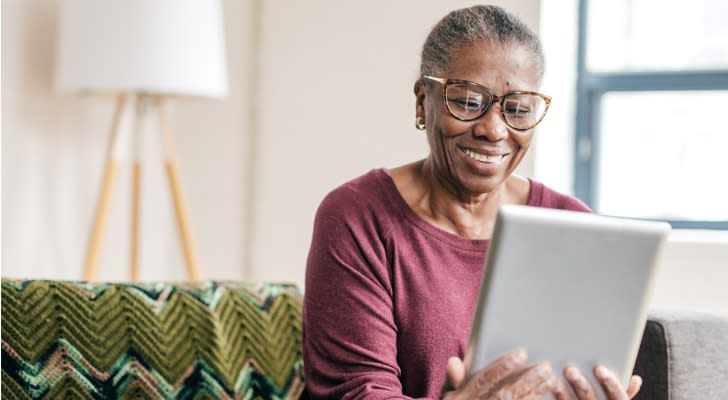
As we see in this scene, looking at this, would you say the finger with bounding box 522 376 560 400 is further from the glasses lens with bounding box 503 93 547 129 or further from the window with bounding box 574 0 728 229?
the window with bounding box 574 0 728 229

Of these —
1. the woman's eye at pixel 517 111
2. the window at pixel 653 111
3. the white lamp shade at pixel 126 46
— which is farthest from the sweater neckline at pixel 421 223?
the window at pixel 653 111

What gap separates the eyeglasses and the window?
2.16 meters

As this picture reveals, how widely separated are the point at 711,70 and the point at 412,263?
228 cm

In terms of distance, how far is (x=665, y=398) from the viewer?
5.18ft

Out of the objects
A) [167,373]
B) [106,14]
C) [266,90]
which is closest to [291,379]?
[167,373]

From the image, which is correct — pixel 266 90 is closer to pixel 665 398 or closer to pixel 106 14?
pixel 106 14

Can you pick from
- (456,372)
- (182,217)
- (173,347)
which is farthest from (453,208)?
Result: (182,217)

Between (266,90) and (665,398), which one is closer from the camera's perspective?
(665,398)

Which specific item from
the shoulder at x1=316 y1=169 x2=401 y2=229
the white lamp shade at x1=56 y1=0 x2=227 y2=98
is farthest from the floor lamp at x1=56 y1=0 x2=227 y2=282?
the shoulder at x1=316 y1=169 x2=401 y2=229

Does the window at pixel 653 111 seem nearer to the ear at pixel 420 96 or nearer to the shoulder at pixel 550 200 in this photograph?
the shoulder at pixel 550 200

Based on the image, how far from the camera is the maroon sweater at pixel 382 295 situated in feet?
4.99

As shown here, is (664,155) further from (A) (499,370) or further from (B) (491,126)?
(A) (499,370)

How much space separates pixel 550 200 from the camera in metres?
1.73

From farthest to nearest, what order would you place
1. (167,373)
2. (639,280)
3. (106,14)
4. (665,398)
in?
(106,14) < (167,373) < (665,398) < (639,280)
